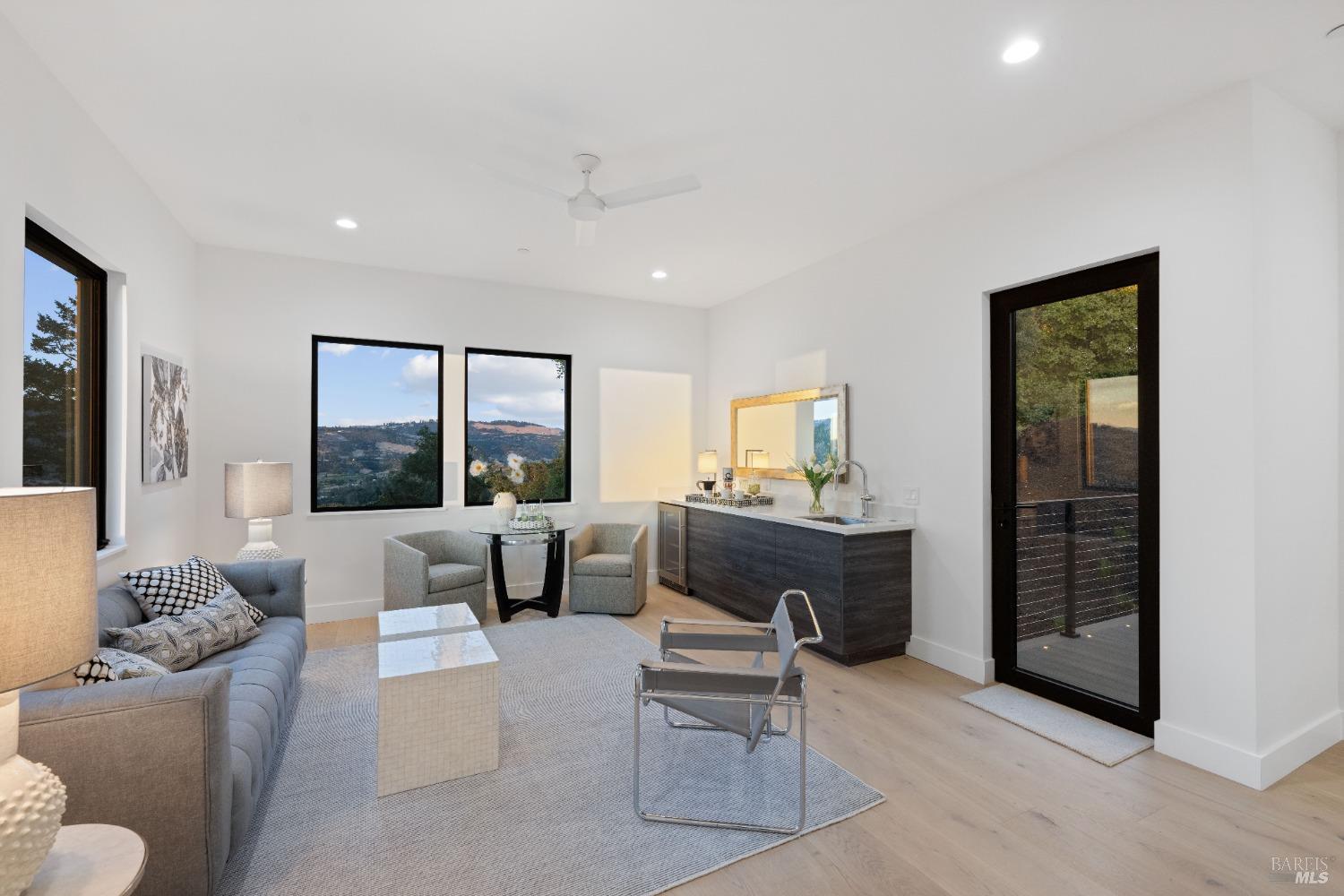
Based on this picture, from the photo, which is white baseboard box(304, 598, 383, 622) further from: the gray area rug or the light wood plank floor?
the light wood plank floor

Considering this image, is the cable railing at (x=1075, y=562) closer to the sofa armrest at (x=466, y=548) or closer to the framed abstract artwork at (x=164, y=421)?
the sofa armrest at (x=466, y=548)

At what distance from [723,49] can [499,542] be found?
3.65m

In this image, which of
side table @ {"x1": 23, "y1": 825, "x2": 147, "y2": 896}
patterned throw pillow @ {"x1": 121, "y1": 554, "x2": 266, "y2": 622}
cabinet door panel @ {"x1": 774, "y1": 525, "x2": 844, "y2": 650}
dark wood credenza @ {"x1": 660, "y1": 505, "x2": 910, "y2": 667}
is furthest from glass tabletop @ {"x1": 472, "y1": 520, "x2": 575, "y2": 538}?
side table @ {"x1": 23, "y1": 825, "x2": 147, "y2": 896}

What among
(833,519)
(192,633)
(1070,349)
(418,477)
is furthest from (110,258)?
(1070,349)

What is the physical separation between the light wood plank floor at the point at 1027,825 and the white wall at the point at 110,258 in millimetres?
3091

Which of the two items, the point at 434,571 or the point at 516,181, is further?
the point at 434,571

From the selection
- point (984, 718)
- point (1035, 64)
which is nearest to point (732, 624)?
point (984, 718)

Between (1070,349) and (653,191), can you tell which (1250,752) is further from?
(653,191)

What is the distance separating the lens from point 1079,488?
322cm

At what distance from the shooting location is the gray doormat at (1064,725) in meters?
2.79

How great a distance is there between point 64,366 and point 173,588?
113 cm

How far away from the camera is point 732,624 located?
2887 millimetres

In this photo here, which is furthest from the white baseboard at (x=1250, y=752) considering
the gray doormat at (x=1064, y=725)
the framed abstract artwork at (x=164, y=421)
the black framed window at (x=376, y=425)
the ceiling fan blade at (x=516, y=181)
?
the framed abstract artwork at (x=164, y=421)

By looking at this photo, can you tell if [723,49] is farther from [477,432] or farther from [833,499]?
[477,432]
